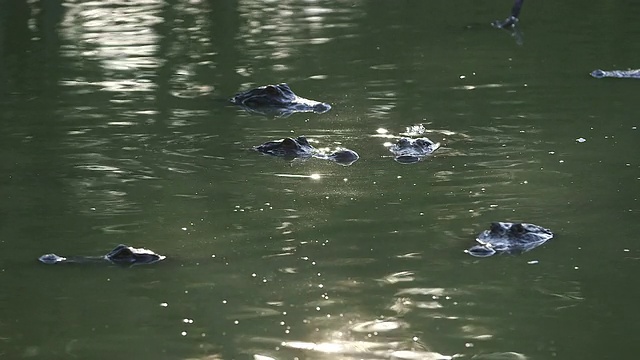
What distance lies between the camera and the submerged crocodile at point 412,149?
34.1ft

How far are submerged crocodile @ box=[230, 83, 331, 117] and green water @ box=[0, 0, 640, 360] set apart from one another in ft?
0.68

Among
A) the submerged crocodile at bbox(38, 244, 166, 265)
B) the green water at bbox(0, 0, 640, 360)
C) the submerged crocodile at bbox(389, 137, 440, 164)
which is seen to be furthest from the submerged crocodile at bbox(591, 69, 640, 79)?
the submerged crocodile at bbox(38, 244, 166, 265)

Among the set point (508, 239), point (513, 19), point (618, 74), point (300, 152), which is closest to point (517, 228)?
point (508, 239)

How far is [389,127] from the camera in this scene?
37.8ft

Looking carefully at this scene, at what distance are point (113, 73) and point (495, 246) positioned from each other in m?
7.48

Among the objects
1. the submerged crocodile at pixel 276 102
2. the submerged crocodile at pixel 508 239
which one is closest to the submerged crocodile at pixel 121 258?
the submerged crocodile at pixel 508 239

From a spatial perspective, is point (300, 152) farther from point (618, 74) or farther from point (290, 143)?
point (618, 74)

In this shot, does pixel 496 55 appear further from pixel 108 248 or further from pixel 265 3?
pixel 108 248

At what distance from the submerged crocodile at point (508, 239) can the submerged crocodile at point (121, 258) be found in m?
2.04

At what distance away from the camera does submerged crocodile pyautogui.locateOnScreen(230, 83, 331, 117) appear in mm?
12445

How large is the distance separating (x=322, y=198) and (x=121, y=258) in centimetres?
193

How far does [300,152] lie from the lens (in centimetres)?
1059

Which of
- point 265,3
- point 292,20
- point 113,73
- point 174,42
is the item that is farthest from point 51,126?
point 265,3

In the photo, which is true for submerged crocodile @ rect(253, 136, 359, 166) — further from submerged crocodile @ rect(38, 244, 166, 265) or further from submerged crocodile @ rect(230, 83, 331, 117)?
submerged crocodile @ rect(38, 244, 166, 265)
